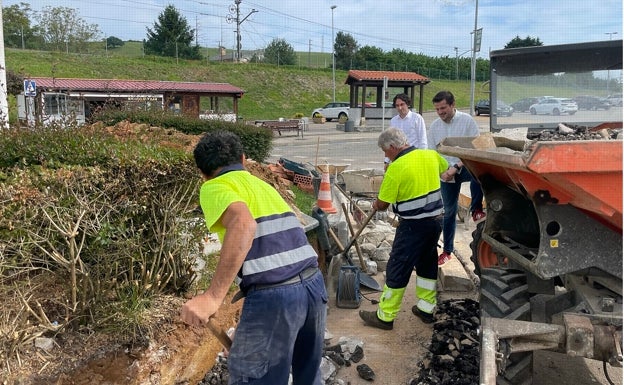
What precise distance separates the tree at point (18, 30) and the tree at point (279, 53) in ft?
73.6

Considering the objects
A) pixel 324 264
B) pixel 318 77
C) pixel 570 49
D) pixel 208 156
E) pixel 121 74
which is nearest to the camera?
pixel 208 156

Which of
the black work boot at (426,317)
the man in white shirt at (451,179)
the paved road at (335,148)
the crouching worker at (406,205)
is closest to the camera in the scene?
Result: the crouching worker at (406,205)

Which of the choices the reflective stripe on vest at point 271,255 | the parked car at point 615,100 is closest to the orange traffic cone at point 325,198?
the parked car at point 615,100

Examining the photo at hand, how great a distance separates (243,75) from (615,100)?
138 ft

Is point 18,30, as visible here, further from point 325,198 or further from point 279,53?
point 325,198

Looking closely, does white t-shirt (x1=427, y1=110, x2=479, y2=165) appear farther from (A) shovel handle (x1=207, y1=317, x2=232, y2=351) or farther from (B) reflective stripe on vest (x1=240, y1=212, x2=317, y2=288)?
(A) shovel handle (x1=207, y1=317, x2=232, y2=351)

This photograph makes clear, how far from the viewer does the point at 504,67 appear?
17.2ft

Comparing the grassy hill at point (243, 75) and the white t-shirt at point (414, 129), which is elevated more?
the grassy hill at point (243, 75)

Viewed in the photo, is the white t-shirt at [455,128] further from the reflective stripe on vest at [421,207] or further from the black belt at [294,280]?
the black belt at [294,280]

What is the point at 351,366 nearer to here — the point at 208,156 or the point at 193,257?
the point at 193,257

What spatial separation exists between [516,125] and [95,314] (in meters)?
4.12

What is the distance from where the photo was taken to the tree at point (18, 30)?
39.3 meters

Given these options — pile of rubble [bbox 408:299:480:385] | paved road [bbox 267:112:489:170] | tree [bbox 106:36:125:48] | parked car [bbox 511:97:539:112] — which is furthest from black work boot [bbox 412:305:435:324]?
tree [bbox 106:36:125:48]

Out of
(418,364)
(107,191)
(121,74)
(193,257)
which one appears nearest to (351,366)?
(418,364)
